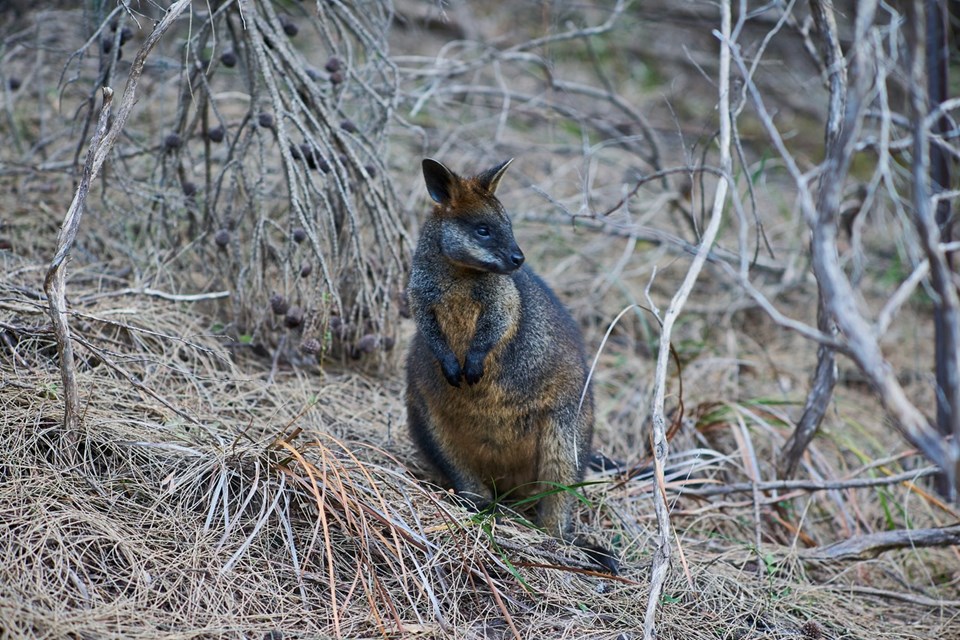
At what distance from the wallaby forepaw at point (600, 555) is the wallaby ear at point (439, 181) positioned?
4.84 feet

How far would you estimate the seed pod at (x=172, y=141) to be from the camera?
14.5ft

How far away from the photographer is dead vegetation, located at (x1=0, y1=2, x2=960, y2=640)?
2.93m

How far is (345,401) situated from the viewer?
438 cm

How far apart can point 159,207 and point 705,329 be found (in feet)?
11.3

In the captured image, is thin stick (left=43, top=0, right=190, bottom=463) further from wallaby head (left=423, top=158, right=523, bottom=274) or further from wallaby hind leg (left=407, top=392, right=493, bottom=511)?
wallaby hind leg (left=407, top=392, right=493, bottom=511)

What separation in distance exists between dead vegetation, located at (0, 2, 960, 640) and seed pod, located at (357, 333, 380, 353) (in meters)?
0.06

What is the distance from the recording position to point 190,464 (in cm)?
321

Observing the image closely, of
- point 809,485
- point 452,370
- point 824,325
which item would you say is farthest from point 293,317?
point 809,485

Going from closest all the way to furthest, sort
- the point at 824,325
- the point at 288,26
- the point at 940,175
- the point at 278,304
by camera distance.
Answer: the point at 824,325 < the point at 278,304 < the point at 288,26 < the point at 940,175

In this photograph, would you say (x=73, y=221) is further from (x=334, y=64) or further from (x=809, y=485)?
(x=809, y=485)

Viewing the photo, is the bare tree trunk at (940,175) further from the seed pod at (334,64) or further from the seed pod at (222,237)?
the seed pod at (222,237)

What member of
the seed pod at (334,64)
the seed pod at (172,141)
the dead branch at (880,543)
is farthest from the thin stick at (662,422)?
the seed pod at (172,141)

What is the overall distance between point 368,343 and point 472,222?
47.0 inches

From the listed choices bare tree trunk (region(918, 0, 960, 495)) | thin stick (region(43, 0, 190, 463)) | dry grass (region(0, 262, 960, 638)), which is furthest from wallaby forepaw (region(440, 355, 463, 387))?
bare tree trunk (region(918, 0, 960, 495))
